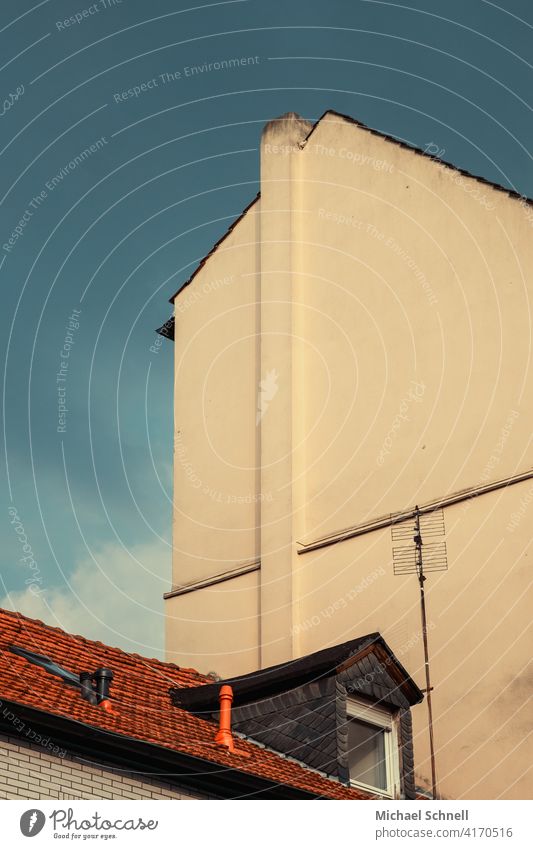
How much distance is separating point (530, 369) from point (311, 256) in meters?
6.09

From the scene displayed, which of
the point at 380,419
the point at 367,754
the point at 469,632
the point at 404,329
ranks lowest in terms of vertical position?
the point at 367,754

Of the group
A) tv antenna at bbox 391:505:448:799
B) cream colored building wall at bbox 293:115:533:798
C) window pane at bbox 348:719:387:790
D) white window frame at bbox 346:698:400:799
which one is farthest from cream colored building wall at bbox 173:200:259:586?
window pane at bbox 348:719:387:790

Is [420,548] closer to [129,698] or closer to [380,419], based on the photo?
[380,419]

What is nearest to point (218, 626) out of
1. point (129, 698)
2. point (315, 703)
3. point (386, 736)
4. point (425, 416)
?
point (425, 416)

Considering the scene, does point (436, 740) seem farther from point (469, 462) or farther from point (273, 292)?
point (273, 292)

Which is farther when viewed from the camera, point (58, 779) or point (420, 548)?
point (420, 548)

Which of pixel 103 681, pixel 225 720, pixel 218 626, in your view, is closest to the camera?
pixel 103 681

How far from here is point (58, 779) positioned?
12.2 metres

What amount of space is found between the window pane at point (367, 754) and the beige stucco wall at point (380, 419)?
2.43 metres

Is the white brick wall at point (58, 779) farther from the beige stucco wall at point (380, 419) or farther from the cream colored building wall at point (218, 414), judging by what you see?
the cream colored building wall at point (218, 414)

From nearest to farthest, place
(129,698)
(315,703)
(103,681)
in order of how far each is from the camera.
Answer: (103,681), (129,698), (315,703)

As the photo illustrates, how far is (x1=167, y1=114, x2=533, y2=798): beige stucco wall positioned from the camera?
1944 centimetres

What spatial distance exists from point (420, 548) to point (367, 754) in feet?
14.7

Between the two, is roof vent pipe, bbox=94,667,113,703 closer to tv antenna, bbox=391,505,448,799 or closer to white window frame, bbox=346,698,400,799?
white window frame, bbox=346,698,400,799
